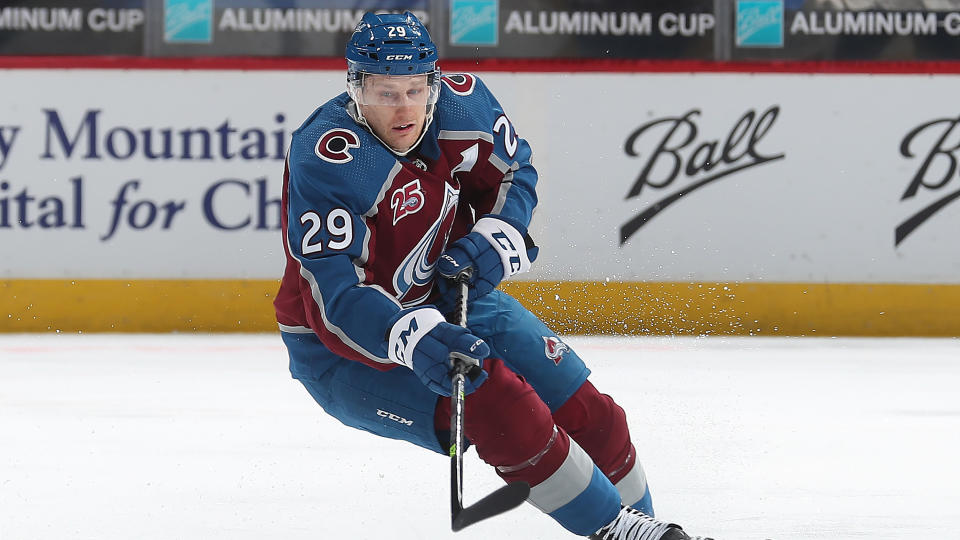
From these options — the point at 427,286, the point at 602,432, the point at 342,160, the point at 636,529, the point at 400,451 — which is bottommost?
the point at 400,451

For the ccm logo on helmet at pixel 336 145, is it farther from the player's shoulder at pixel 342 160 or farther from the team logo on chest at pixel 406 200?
the team logo on chest at pixel 406 200

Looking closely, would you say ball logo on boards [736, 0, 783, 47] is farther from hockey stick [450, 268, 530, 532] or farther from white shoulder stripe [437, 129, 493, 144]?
hockey stick [450, 268, 530, 532]

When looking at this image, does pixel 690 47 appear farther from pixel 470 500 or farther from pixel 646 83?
pixel 470 500

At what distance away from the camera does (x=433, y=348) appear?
1981 mm

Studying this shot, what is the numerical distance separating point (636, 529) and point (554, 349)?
37 cm

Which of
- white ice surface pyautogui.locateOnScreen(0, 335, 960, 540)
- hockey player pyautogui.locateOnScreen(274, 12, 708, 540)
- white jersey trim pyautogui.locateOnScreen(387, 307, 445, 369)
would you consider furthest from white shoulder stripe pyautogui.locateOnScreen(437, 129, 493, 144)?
white ice surface pyautogui.locateOnScreen(0, 335, 960, 540)

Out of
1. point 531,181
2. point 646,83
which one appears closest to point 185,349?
point 646,83

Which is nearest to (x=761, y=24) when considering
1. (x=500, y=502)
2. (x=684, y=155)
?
(x=684, y=155)

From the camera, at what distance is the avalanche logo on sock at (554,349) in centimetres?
236

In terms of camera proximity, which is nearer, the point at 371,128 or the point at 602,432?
the point at 371,128

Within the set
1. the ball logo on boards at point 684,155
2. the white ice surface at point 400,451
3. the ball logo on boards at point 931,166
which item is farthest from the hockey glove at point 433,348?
the ball logo on boards at point 931,166

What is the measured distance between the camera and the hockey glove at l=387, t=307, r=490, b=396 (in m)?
1.98

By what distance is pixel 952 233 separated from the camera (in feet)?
20.0

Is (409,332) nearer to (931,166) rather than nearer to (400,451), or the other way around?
(400,451)
